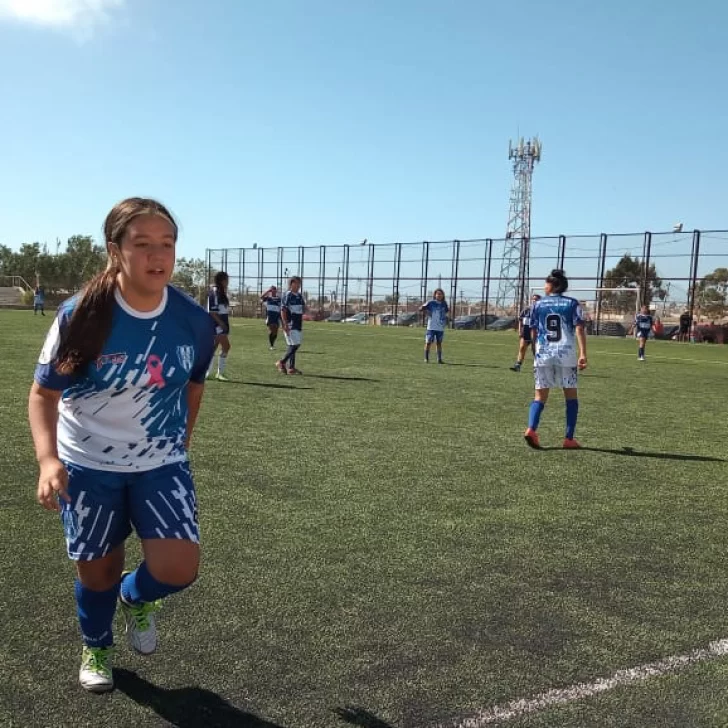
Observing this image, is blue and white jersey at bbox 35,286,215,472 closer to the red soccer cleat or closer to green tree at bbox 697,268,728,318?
the red soccer cleat

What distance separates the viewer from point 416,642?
353 cm

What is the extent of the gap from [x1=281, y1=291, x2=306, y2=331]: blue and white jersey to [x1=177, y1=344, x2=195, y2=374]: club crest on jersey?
1219 centimetres

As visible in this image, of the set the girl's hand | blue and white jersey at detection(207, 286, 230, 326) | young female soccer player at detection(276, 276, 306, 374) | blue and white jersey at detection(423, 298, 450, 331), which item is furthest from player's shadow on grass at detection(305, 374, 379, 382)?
the girl's hand

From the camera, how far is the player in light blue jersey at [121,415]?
2.74 metres

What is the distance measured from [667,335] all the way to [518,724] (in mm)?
40258

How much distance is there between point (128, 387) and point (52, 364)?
275 mm

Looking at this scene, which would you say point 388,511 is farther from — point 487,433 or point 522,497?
point 487,433

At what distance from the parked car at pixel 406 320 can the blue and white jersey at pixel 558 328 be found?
45.2 metres

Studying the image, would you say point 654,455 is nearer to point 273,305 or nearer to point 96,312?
point 96,312

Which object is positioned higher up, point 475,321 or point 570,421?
point 570,421

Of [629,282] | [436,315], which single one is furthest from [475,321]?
[436,315]

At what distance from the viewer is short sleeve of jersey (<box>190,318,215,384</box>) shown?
302 centimetres

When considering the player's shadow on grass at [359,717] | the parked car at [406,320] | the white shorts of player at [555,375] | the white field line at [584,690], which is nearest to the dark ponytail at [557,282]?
the white shorts of player at [555,375]

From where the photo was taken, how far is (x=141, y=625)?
3.18 m
